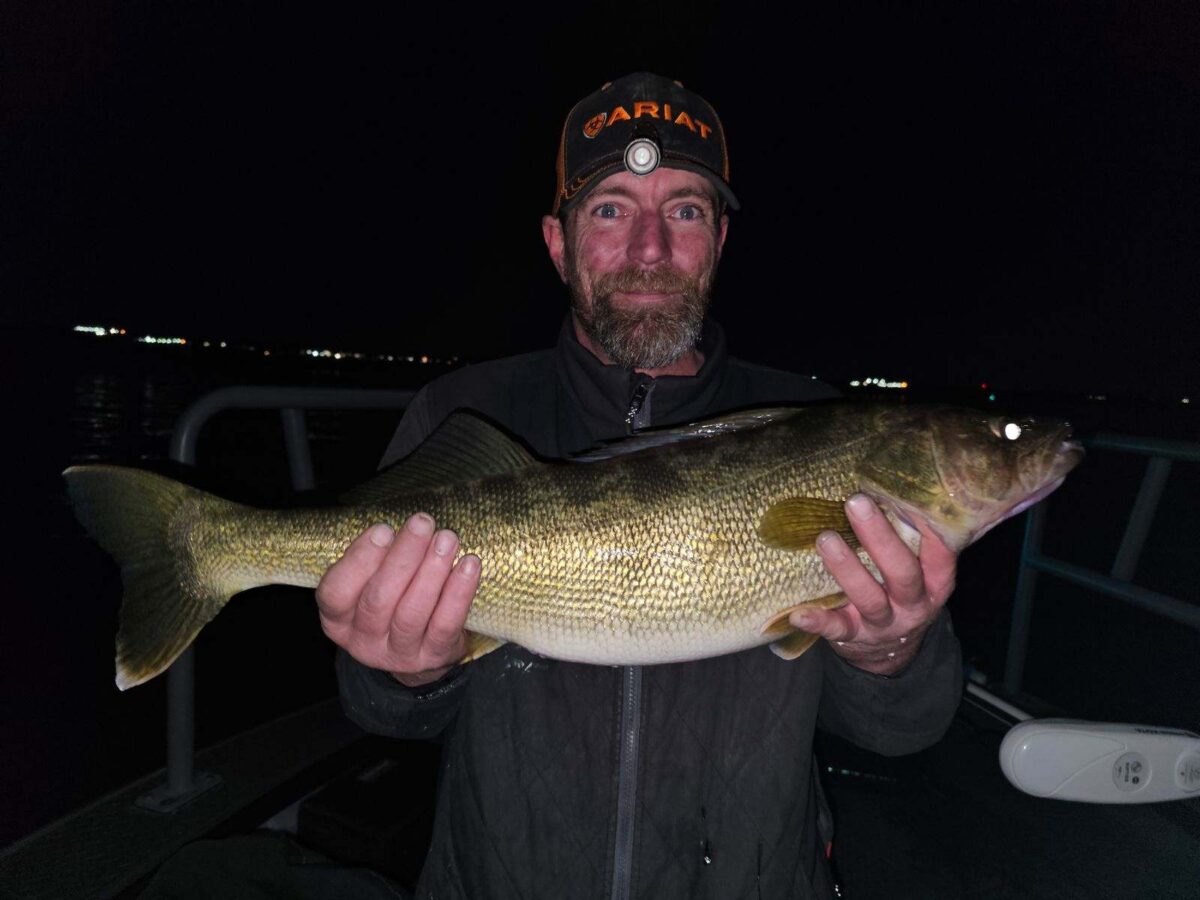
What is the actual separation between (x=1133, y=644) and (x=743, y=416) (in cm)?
1653

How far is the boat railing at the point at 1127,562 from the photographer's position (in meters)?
3.29

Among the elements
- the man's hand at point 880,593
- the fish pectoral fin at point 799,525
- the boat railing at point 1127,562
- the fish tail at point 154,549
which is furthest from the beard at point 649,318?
the boat railing at point 1127,562

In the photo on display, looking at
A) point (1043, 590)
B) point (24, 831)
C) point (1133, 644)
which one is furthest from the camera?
point (1043, 590)

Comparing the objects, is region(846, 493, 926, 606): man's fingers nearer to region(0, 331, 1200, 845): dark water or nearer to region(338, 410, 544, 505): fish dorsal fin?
region(338, 410, 544, 505): fish dorsal fin

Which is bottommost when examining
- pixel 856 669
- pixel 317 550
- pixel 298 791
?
pixel 298 791

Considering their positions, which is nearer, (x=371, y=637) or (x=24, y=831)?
(x=371, y=637)

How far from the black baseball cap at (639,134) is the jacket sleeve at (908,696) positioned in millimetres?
1798

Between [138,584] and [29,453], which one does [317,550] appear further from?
[29,453]

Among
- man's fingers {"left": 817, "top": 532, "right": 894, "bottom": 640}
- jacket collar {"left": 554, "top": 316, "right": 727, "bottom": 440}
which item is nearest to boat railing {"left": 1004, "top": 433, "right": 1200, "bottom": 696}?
man's fingers {"left": 817, "top": 532, "right": 894, "bottom": 640}

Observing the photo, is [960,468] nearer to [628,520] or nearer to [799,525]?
[799,525]

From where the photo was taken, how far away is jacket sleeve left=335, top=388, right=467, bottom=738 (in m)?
2.23

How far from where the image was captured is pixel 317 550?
2.32m

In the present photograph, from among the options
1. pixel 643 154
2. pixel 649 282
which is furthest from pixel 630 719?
pixel 643 154

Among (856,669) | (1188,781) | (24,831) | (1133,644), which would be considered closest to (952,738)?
(1188,781)
